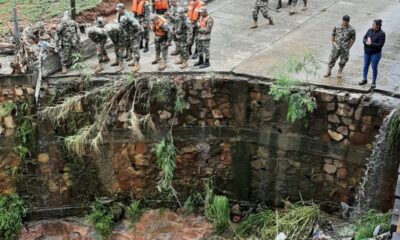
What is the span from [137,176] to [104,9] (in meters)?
4.50

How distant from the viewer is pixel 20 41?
11.1 meters

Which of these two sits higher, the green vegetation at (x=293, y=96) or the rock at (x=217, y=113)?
the green vegetation at (x=293, y=96)

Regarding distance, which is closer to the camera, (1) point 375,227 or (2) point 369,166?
(1) point 375,227

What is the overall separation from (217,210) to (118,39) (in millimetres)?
3612

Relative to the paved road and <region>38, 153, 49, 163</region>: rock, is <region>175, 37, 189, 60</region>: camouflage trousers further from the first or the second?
<region>38, 153, 49, 163</region>: rock

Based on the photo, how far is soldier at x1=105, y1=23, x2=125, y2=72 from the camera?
11.1 metres

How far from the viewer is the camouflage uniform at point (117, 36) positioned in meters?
11.1

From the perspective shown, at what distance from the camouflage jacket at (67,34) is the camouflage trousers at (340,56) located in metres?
4.61

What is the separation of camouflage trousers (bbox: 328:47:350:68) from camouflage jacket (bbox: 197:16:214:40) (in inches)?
87.8

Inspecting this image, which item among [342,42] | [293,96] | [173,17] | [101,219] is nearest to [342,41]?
[342,42]

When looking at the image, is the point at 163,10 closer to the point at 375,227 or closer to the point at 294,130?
the point at 294,130

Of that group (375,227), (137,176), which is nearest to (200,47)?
(137,176)

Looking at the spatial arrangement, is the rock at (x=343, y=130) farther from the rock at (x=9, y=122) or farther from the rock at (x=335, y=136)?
the rock at (x=9, y=122)

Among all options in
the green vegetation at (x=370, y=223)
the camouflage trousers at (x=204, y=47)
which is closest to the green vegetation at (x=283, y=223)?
the green vegetation at (x=370, y=223)
